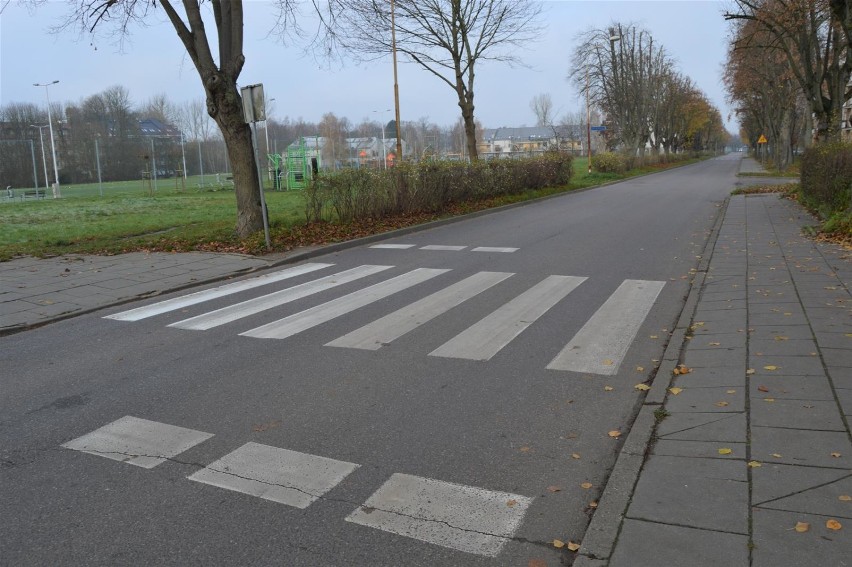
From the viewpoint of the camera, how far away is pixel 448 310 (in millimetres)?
8023

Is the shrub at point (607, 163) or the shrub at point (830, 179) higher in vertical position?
the shrub at point (607, 163)

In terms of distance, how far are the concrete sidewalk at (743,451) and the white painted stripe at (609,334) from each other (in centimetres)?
51

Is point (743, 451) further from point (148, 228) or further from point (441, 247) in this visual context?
point (148, 228)

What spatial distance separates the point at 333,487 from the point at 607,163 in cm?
4256

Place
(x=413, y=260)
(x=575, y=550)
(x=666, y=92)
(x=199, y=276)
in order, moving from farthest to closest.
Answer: (x=666, y=92), (x=413, y=260), (x=199, y=276), (x=575, y=550)

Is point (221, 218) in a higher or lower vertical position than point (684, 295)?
higher

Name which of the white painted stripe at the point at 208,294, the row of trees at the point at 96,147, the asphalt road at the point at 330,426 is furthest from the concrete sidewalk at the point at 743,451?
the row of trees at the point at 96,147

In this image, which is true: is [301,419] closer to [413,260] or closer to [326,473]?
[326,473]

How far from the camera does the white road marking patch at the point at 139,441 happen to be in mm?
4207

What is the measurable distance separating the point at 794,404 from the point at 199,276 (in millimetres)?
8704

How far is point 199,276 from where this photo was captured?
1065 cm

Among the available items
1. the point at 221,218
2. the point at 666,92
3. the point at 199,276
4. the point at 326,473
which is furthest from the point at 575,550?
the point at 666,92

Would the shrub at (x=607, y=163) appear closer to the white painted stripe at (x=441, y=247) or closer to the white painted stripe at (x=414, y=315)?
the white painted stripe at (x=441, y=247)

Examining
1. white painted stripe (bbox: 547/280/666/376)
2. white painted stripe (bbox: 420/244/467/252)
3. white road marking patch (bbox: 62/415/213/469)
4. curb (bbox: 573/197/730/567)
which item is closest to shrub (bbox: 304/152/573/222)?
white painted stripe (bbox: 420/244/467/252)
